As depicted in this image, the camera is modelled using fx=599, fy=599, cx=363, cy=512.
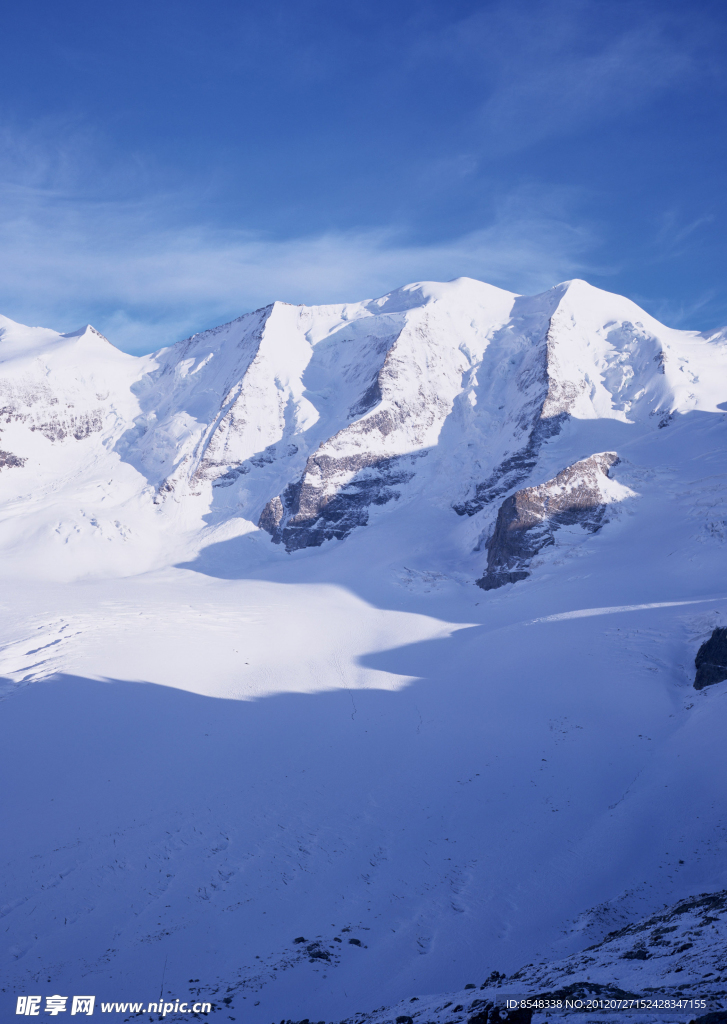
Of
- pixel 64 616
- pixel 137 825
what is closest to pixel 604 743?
pixel 137 825

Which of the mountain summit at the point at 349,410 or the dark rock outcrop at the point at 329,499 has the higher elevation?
the mountain summit at the point at 349,410

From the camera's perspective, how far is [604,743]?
82.3 ft

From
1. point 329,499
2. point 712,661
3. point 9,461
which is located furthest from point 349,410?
point 712,661

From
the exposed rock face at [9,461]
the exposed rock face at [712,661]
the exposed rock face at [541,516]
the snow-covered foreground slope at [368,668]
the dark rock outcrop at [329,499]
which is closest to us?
the snow-covered foreground slope at [368,668]

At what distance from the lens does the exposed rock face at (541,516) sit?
2277 inches

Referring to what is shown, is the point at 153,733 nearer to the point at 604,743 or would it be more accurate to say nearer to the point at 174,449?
the point at 604,743

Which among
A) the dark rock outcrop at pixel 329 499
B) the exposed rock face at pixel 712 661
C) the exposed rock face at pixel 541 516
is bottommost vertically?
the exposed rock face at pixel 712 661

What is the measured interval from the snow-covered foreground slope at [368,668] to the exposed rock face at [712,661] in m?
0.83

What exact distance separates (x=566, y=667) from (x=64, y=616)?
36795 mm

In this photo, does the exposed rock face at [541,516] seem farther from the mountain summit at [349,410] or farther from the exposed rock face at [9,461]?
the exposed rock face at [9,461]

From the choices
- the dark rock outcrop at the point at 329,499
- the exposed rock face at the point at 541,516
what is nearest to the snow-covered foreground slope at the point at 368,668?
the exposed rock face at the point at 541,516

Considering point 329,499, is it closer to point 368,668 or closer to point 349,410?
point 349,410

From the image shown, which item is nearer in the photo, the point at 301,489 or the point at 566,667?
the point at 566,667

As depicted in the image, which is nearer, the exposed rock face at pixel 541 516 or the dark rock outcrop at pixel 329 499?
the exposed rock face at pixel 541 516
